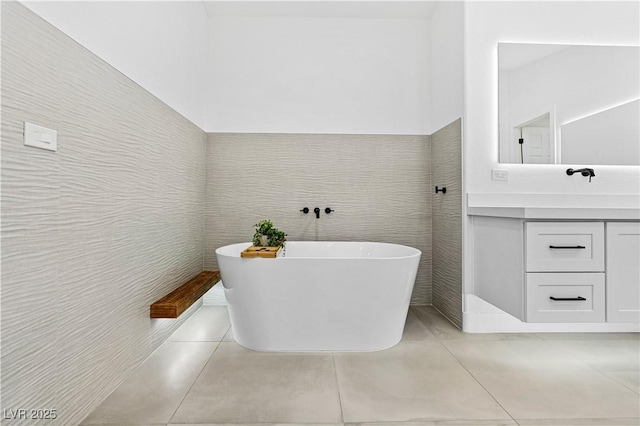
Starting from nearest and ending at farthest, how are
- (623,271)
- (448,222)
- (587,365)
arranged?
(623,271), (587,365), (448,222)

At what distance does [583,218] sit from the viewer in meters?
1.58

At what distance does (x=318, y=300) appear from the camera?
6.53 feet

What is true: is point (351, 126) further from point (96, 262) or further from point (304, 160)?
point (96, 262)

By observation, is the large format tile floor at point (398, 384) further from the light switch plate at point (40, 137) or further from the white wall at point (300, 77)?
the white wall at point (300, 77)

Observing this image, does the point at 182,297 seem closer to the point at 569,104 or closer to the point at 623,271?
the point at 623,271

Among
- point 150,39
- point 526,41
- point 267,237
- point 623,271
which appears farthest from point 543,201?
point 150,39

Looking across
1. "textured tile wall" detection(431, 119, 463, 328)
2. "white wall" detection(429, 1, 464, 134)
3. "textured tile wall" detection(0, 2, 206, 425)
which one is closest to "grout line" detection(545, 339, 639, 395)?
"textured tile wall" detection(431, 119, 463, 328)

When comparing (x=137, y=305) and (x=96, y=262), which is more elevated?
(x=96, y=262)

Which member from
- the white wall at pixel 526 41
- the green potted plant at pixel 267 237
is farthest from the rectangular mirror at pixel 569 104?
the green potted plant at pixel 267 237

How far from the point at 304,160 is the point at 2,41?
2.18 m

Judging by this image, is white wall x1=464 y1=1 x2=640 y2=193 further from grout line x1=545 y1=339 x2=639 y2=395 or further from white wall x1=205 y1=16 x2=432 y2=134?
grout line x1=545 y1=339 x2=639 y2=395

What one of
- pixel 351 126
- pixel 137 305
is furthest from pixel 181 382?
pixel 351 126

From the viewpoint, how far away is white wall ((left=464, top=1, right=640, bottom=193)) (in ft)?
8.09

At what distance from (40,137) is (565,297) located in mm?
2233
